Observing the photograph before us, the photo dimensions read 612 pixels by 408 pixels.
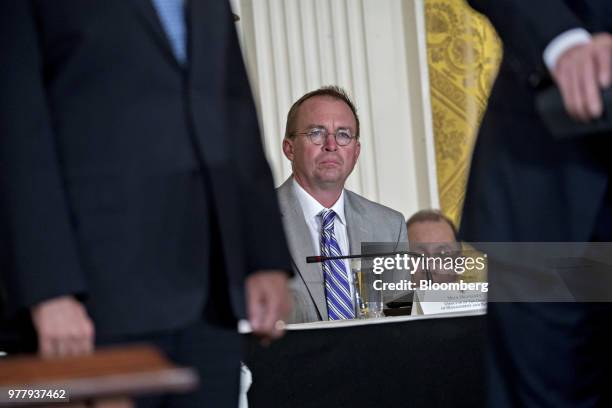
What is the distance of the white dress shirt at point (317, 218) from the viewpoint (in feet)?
15.5

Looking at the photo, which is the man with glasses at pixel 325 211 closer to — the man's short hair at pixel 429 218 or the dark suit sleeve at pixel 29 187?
the man's short hair at pixel 429 218

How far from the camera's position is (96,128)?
165 centimetres

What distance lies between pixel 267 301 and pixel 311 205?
3.07 meters

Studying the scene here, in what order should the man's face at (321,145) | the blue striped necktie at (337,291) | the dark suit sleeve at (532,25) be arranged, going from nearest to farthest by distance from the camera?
the dark suit sleeve at (532,25), the blue striped necktie at (337,291), the man's face at (321,145)

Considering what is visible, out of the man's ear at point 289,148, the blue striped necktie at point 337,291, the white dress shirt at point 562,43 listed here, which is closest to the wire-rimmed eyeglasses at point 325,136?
the man's ear at point 289,148

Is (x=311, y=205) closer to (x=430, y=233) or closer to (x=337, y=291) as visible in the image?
(x=337, y=291)

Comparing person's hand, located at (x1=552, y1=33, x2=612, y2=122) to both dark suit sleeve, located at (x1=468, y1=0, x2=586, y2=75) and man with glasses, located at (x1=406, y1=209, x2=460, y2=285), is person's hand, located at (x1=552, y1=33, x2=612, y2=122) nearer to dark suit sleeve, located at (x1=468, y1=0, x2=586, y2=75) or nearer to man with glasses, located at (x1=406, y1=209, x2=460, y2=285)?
dark suit sleeve, located at (x1=468, y1=0, x2=586, y2=75)

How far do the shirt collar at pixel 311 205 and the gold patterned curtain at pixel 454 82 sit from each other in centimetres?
218

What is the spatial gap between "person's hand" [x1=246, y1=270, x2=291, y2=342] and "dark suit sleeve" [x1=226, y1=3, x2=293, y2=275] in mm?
18

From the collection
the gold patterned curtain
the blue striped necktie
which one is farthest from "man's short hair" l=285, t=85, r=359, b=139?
the gold patterned curtain

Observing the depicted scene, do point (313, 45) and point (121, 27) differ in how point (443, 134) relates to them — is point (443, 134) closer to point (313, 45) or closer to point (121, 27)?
point (313, 45)

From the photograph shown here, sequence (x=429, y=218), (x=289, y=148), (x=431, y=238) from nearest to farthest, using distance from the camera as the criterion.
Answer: (x=289, y=148) < (x=431, y=238) < (x=429, y=218)

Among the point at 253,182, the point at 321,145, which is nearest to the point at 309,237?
the point at 321,145

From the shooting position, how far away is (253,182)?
1843 mm
